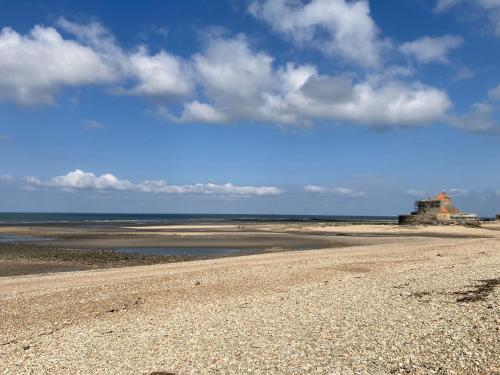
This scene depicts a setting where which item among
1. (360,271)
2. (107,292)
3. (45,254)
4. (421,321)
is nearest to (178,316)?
(107,292)

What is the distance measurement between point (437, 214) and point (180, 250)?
6125cm

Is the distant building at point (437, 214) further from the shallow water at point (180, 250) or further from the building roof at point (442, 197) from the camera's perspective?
the shallow water at point (180, 250)

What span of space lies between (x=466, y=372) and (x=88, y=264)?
2847cm

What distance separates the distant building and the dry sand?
6840cm

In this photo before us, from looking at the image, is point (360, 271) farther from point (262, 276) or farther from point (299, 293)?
point (299, 293)

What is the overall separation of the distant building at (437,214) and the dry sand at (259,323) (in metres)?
68.4

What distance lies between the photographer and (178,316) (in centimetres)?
A: 1452

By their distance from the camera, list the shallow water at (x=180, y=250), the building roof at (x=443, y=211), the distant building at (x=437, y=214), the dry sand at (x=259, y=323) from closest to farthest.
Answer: the dry sand at (x=259, y=323), the shallow water at (x=180, y=250), the distant building at (x=437, y=214), the building roof at (x=443, y=211)

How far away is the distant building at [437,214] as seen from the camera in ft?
285

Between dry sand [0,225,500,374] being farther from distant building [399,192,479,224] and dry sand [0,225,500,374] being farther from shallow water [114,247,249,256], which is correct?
distant building [399,192,479,224]

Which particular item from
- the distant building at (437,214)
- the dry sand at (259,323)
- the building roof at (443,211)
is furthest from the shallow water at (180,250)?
the building roof at (443,211)

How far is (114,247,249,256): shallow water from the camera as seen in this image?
→ 1599 inches

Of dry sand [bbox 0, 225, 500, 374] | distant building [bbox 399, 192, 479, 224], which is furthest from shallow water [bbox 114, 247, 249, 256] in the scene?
distant building [bbox 399, 192, 479, 224]

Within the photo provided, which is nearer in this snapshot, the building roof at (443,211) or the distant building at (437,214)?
the distant building at (437,214)
